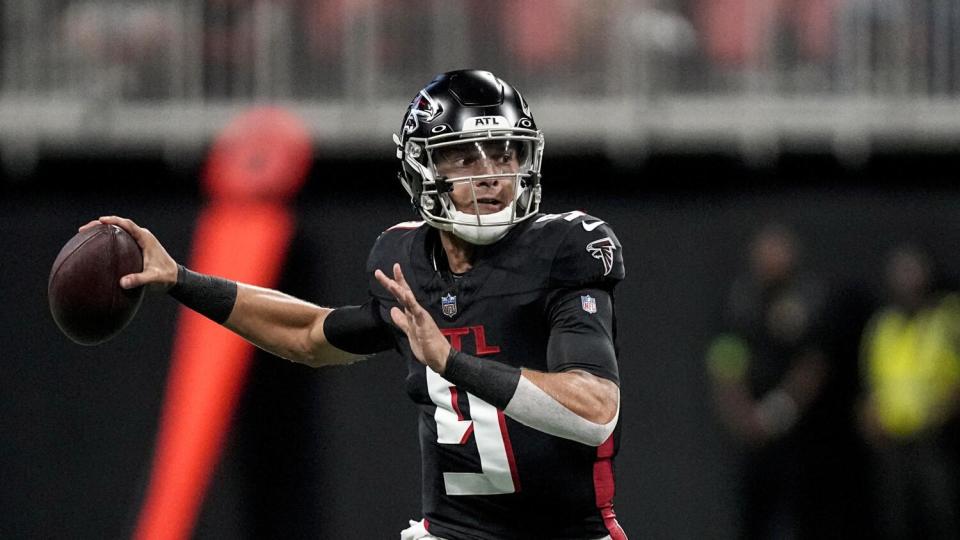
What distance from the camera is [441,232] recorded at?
4.02m

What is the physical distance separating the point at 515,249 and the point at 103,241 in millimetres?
1029

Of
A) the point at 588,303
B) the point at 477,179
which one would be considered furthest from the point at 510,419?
the point at 477,179

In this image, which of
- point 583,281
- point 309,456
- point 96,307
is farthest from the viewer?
point 309,456

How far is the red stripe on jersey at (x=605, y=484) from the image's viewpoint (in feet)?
12.4

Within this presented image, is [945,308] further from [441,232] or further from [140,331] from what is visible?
[441,232]

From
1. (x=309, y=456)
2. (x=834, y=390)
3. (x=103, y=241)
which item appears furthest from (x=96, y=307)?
(x=834, y=390)

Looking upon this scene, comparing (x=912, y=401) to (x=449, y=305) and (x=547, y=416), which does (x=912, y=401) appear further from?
(x=547, y=416)

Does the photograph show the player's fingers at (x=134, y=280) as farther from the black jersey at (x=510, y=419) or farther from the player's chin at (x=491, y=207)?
the player's chin at (x=491, y=207)

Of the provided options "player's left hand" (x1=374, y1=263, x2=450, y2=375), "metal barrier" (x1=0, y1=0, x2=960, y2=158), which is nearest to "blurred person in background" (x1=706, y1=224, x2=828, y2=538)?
"metal barrier" (x1=0, y1=0, x2=960, y2=158)

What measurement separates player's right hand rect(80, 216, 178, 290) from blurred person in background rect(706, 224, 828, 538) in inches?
185

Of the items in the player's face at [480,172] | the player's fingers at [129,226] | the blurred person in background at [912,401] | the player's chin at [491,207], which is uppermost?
the player's face at [480,172]

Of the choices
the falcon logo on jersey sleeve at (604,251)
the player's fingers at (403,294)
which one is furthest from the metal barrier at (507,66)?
the player's fingers at (403,294)

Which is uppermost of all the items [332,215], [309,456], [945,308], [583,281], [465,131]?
[465,131]

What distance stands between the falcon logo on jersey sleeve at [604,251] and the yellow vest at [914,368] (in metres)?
5.11
